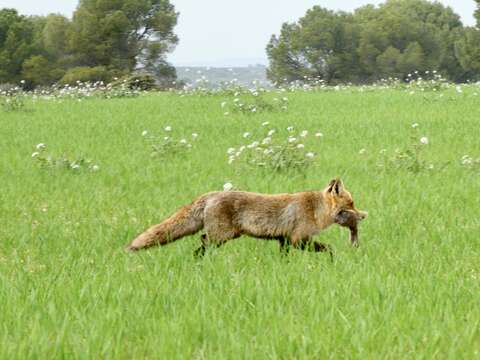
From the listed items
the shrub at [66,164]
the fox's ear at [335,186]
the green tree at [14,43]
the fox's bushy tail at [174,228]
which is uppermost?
the green tree at [14,43]

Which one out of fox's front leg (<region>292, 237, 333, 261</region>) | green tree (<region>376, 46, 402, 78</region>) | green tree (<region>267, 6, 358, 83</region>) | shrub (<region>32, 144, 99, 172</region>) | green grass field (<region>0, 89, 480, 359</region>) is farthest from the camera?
green tree (<region>267, 6, 358, 83</region>)

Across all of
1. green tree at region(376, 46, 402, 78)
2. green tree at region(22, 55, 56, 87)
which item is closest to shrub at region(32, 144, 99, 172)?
green tree at region(22, 55, 56, 87)

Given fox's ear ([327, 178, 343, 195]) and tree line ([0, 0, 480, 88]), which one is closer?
fox's ear ([327, 178, 343, 195])

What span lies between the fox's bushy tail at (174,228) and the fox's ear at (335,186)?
41.6 inches

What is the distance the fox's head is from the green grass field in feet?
1.00

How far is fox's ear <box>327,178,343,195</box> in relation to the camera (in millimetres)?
5600

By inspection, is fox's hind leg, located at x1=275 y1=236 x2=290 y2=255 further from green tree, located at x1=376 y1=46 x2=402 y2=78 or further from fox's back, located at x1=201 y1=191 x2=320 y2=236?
green tree, located at x1=376 y1=46 x2=402 y2=78

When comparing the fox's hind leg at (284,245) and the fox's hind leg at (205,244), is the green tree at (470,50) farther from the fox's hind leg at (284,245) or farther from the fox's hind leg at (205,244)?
the fox's hind leg at (205,244)

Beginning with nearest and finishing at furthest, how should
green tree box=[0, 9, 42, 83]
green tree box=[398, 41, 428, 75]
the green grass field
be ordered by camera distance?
the green grass field
green tree box=[0, 9, 42, 83]
green tree box=[398, 41, 428, 75]

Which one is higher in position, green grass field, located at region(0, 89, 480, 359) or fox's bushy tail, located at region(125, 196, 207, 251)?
fox's bushy tail, located at region(125, 196, 207, 251)

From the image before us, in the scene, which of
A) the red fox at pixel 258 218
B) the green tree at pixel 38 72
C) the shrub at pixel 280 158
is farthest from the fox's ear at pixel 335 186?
the green tree at pixel 38 72

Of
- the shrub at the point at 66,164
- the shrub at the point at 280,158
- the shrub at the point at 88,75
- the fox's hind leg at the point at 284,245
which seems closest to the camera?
the fox's hind leg at the point at 284,245

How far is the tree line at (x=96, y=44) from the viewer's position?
2299 inches

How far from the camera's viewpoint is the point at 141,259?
5.45 meters
